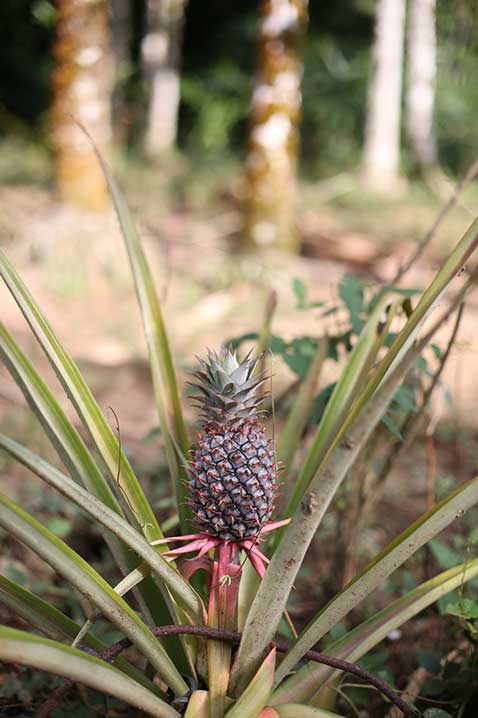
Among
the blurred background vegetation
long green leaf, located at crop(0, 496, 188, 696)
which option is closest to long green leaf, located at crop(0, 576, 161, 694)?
long green leaf, located at crop(0, 496, 188, 696)

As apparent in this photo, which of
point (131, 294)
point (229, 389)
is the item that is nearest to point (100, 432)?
point (229, 389)

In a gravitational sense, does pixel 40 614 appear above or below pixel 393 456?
below

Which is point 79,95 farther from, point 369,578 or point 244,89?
point 244,89

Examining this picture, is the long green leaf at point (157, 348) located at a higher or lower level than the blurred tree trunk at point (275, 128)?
lower

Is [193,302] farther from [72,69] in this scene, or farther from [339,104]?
[339,104]

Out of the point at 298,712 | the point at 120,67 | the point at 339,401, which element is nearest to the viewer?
the point at 298,712

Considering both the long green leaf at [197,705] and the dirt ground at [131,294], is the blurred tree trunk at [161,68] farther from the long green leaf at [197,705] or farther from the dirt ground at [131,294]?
the long green leaf at [197,705]

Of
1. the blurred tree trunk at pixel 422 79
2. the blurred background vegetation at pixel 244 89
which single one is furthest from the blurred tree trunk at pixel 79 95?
the blurred background vegetation at pixel 244 89

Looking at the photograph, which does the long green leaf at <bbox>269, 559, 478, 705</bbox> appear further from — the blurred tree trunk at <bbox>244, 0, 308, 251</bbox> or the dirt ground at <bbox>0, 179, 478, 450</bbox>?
the blurred tree trunk at <bbox>244, 0, 308, 251</bbox>
